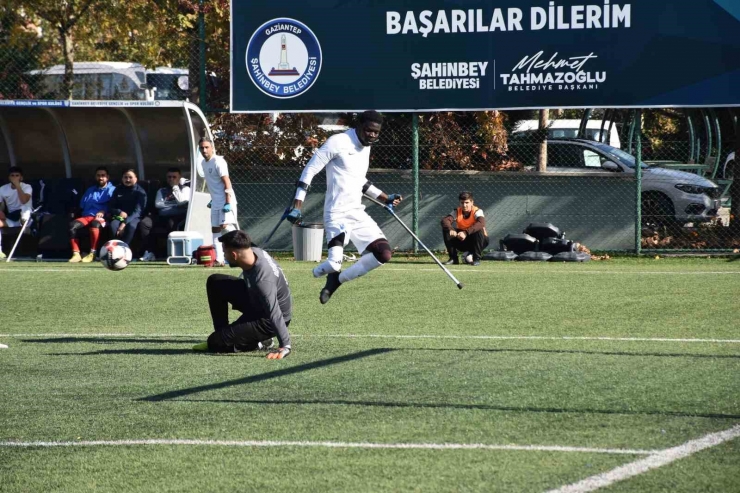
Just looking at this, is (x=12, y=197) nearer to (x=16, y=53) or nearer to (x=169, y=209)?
(x=169, y=209)

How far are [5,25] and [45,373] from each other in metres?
20.6

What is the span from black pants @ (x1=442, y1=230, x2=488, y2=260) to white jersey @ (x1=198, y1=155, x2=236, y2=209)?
3.51 meters

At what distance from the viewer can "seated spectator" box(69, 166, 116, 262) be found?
18.4 metres

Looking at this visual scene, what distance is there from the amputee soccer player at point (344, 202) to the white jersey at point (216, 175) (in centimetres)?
596

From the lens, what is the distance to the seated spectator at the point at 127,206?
1831cm

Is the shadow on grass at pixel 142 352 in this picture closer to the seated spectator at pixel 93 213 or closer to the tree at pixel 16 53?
the seated spectator at pixel 93 213

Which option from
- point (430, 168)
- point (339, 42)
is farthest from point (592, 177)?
point (339, 42)

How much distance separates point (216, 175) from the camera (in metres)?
17.3

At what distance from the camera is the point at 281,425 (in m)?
6.21

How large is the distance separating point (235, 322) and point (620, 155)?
12795 millimetres

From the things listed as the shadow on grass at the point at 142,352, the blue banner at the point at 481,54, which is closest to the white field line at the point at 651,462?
the shadow on grass at the point at 142,352

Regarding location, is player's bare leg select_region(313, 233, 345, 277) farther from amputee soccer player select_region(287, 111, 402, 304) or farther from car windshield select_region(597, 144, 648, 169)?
car windshield select_region(597, 144, 648, 169)

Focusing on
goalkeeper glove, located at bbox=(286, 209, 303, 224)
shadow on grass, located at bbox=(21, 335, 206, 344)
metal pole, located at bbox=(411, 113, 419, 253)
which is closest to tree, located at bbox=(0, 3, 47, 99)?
metal pole, located at bbox=(411, 113, 419, 253)

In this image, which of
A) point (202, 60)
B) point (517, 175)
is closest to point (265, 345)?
point (517, 175)
